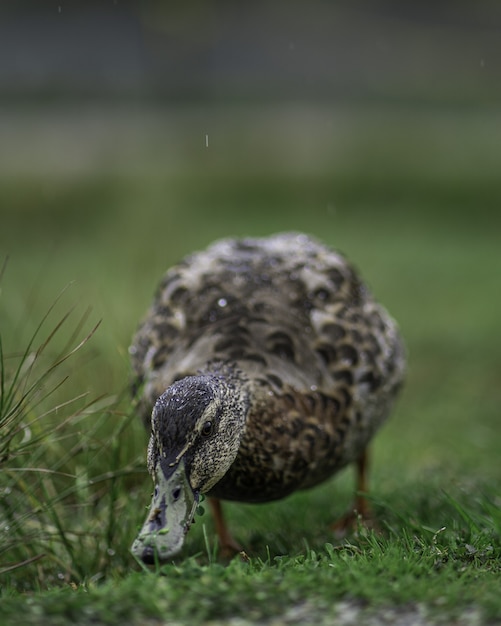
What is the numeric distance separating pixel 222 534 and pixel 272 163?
10.3 metres

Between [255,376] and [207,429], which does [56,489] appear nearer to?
[255,376]

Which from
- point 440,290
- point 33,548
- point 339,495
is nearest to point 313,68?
point 440,290

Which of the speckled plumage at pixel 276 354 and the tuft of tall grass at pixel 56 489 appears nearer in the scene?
the tuft of tall grass at pixel 56 489

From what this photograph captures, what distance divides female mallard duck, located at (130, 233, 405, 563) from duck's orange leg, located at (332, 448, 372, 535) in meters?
0.01

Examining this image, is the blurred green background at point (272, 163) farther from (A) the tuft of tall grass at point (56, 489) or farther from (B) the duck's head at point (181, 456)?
(B) the duck's head at point (181, 456)

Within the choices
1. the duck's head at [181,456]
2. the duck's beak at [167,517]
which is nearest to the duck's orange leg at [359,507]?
the duck's head at [181,456]

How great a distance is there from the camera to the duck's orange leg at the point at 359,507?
383 cm

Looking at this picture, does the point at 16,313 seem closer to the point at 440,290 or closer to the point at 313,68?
the point at 440,290

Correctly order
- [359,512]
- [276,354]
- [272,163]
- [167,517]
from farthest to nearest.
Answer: [272,163], [359,512], [276,354], [167,517]

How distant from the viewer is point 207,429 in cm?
282

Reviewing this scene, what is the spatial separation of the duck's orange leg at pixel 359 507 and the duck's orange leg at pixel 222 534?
15.3 inches

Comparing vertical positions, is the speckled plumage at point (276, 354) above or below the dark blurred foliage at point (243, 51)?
below

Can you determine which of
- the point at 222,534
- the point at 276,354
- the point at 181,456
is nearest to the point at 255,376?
the point at 276,354

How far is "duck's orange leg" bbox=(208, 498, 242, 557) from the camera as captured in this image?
12.4 ft
